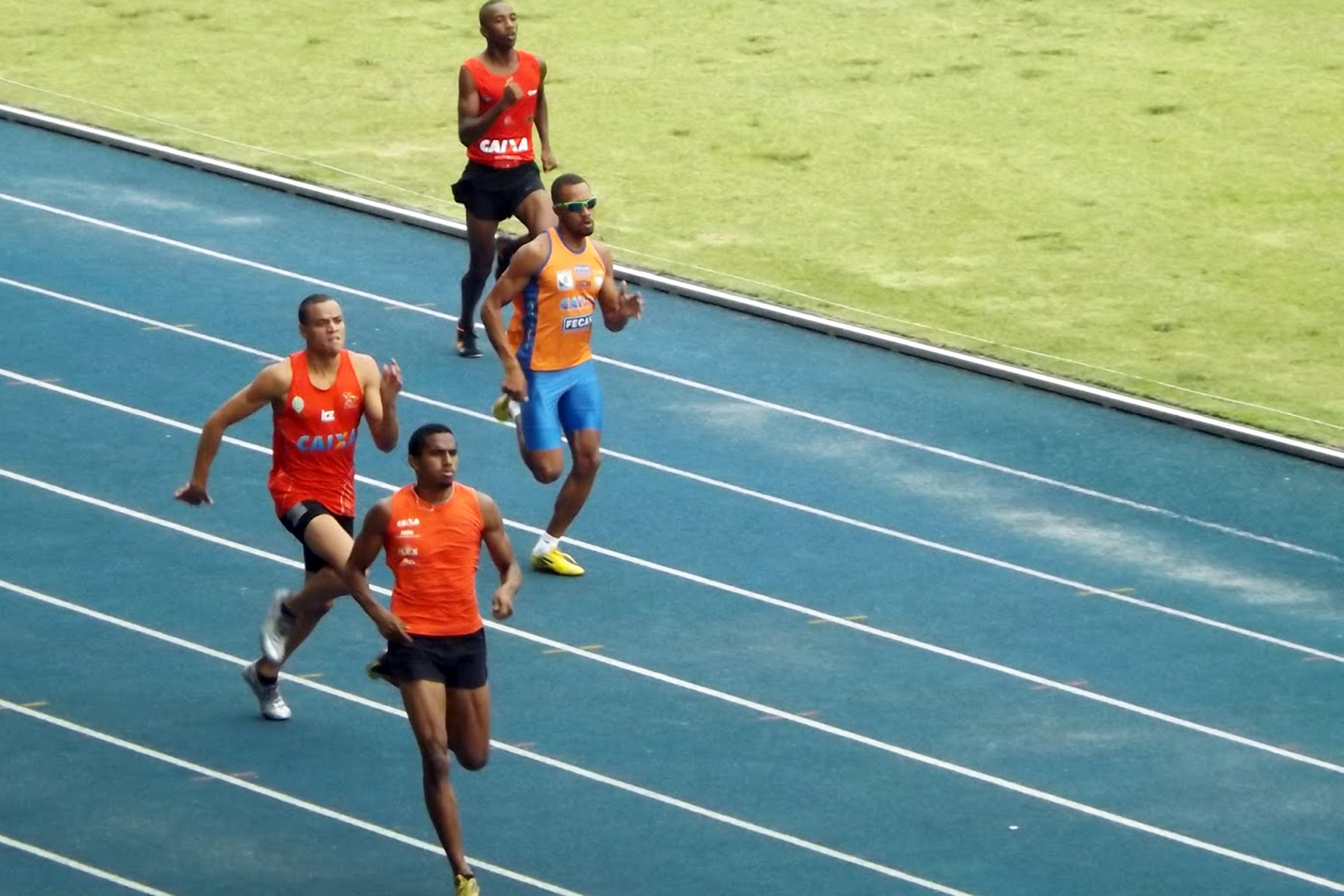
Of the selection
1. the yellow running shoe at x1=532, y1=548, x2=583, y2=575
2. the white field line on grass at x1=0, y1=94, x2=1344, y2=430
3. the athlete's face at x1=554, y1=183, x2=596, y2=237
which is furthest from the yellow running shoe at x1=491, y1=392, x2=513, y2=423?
the white field line on grass at x1=0, y1=94, x2=1344, y2=430

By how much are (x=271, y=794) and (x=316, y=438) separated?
4.68 ft

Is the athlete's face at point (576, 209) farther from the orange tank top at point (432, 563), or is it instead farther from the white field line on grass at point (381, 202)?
the white field line on grass at point (381, 202)

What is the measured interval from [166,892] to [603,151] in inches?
428

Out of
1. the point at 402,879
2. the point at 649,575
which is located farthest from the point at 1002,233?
the point at 402,879

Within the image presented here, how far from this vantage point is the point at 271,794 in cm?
1027

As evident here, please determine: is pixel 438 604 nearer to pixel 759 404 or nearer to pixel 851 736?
pixel 851 736

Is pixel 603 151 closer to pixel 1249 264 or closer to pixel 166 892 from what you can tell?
pixel 1249 264

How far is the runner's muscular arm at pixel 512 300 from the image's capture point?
1195cm

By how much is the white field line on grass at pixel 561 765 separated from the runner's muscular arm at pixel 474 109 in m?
3.87

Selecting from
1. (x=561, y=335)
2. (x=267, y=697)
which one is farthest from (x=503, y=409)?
(x=267, y=697)

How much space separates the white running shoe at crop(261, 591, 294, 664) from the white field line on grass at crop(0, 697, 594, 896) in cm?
53

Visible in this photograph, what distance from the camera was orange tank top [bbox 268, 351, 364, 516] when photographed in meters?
10.3

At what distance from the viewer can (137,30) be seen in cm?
2209

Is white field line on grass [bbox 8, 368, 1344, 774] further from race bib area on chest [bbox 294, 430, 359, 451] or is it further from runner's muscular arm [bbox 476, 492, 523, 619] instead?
runner's muscular arm [bbox 476, 492, 523, 619]
